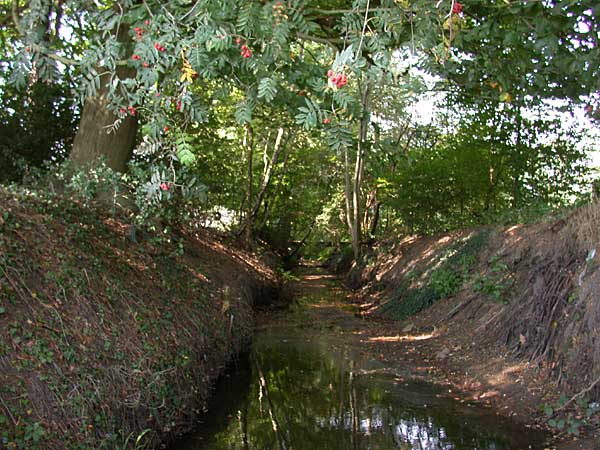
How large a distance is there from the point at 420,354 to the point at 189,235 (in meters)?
5.83

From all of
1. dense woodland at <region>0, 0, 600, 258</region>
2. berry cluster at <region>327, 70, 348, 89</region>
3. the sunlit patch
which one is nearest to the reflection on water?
the sunlit patch

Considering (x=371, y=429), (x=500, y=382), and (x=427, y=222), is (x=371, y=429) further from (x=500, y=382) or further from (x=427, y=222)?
(x=427, y=222)

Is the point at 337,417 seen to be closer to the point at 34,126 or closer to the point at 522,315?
the point at 522,315

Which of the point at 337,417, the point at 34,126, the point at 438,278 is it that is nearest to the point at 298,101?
the point at 337,417

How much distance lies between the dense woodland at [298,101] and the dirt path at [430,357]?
3.28 metres

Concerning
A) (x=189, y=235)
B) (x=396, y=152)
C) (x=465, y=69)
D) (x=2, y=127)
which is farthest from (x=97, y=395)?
(x=189, y=235)

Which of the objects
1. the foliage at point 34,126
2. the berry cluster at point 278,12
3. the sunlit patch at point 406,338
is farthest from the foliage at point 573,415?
the foliage at point 34,126

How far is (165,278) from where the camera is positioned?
27.2 feet

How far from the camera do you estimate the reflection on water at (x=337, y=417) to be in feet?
20.7

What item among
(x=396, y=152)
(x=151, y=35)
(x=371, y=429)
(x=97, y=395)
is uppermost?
(x=151, y=35)

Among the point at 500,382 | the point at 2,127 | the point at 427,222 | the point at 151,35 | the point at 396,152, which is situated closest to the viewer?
the point at 151,35

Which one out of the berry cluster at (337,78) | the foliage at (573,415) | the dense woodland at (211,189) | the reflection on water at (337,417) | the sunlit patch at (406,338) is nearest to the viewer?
the berry cluster at (337,78)

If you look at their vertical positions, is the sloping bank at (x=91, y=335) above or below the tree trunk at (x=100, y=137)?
below

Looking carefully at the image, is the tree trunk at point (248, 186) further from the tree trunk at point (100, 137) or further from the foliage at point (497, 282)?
the foliage at point (497, 282)
